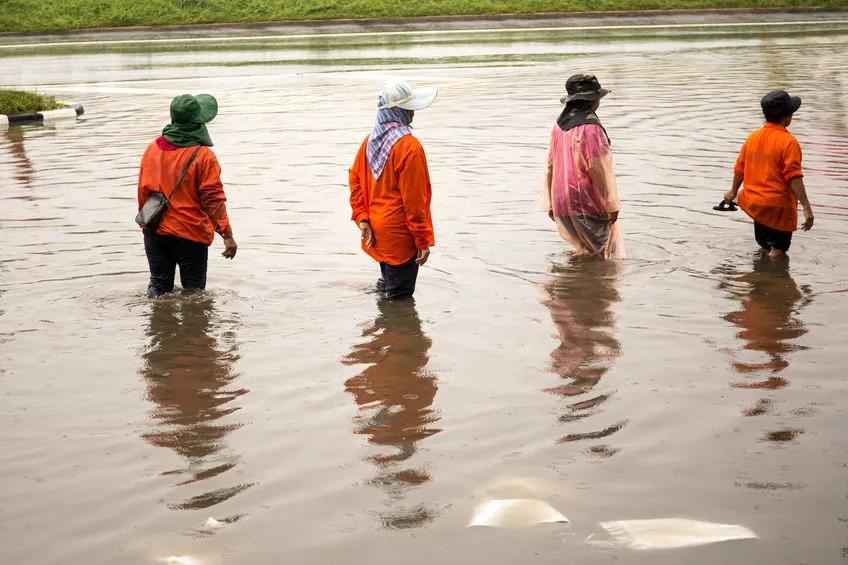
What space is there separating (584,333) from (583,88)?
7.37 feet

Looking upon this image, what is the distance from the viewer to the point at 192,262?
7461mm

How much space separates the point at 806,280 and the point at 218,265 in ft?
14.8

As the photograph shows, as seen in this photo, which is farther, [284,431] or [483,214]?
[483,214]

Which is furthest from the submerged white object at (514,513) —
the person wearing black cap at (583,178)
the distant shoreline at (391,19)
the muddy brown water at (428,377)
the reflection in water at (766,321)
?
the distant shoreline at (391,19)

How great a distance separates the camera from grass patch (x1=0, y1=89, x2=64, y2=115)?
1930 cm

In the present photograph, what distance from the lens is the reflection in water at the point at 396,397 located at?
4754mm

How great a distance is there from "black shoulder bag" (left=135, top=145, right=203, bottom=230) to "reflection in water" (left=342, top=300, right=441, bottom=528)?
1.51 m

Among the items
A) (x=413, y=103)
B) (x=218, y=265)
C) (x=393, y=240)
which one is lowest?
(x=218, y=265)

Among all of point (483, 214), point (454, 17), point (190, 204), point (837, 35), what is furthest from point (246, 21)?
point (190, 204)

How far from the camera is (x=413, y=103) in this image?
22.8ft

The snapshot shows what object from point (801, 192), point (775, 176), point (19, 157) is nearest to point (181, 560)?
point (801, 192)

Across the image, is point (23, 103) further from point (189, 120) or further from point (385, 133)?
point (385, 133)

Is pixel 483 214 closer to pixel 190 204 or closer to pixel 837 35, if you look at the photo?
pixel 190 204

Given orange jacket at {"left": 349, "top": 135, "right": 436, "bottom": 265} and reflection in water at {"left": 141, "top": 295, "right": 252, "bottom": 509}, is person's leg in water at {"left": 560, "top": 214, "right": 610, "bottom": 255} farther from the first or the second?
reflection in water at {"left": 141, "top": 295, "right": 252, "bottom": 509}
